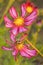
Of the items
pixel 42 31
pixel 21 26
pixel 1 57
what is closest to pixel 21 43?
pixel 21 26

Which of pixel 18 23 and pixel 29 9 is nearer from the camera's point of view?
pixel 18 23

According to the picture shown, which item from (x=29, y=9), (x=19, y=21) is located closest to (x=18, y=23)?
(x=19, y=21)

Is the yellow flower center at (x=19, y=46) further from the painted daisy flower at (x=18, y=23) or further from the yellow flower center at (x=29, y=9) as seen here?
the yellow flower center at (x=29, y=9)

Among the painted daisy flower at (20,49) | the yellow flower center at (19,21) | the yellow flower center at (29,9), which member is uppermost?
the yellow flower center at (29,9)

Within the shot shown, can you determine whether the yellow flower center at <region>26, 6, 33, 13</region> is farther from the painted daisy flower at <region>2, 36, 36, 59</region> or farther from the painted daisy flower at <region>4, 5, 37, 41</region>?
the painted daisy flower at <region>2, 36, 36, 59</region>

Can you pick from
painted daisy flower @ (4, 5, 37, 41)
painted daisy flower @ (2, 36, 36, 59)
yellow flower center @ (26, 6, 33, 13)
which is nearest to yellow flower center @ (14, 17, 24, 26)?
painted daisy flower @ (4, 5, 37, 41)

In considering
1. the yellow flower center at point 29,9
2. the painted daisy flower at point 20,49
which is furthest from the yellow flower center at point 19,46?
the yellow flower center at point 29,9

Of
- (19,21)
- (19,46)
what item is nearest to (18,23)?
(19,21)

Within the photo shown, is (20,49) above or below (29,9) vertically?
below

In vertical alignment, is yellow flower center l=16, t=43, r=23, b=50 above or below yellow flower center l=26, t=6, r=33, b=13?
below

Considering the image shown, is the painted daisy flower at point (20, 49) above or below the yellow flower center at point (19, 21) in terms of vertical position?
below

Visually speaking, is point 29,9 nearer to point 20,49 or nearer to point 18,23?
point 18,23
